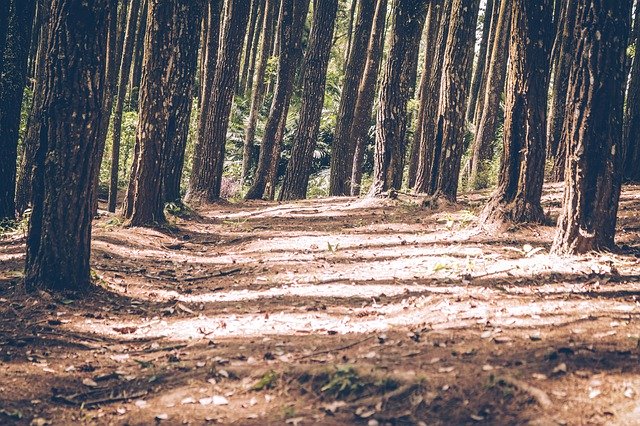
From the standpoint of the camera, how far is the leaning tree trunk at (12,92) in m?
11.4

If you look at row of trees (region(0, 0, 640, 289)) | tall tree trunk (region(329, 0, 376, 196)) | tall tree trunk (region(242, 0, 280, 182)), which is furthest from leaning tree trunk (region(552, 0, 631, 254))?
tall tree trunk (region(242, 0, 280, 182))

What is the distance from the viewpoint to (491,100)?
17.7 m

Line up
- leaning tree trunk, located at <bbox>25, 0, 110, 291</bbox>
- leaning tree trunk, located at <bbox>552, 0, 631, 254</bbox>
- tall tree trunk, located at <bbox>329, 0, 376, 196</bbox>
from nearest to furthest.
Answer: leaning tree trunk, located at <bbox>25, 0, 110, 291</bbox>, leaning tree trunk, located at <bbox>552, 0, 631, 254</bbox>, tall tree trunk, located at <bbox>329, 0, 376, 196</bbox>

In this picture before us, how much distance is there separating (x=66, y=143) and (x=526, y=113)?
5.82 m

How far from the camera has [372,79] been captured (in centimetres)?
1719

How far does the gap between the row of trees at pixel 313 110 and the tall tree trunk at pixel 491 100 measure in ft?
0.19

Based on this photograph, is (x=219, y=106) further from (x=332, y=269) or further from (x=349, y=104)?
(x=332, y=269)

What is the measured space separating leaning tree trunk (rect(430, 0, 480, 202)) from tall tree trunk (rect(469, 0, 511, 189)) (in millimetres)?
5207

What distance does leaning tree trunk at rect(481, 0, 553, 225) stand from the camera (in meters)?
8.80

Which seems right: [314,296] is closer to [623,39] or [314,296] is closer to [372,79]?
[623,39]

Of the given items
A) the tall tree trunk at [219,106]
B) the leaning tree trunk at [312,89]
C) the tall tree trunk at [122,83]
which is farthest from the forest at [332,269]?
the leaning tree trunk at [312,89]

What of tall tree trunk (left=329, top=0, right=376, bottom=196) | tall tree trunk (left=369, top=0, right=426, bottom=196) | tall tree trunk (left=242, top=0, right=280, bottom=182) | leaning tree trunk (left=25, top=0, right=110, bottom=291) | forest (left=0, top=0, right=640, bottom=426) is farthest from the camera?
tall tree trunk (left=242, top=0, right=280, bottom=182)

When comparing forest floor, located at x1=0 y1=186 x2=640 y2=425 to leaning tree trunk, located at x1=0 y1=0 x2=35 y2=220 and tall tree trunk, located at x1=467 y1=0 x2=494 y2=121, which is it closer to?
leaning tree trunk, located at x1=0 y1=0 x2=35 y2=220

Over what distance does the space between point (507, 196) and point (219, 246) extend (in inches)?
189
